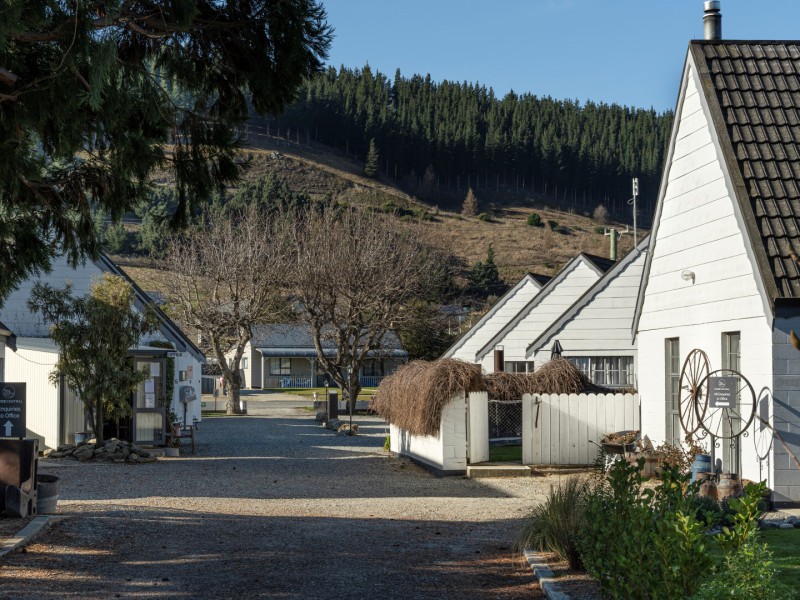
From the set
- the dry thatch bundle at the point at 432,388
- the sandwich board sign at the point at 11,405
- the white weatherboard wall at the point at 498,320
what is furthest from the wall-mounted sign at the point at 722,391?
the white weatherboard wall at the point at 498,320

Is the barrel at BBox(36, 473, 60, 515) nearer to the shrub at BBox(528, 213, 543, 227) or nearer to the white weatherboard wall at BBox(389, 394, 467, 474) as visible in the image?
the white weatherboard wall at BBox(389, 394, 467, 474)

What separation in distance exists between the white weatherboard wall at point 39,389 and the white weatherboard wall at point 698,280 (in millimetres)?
14170

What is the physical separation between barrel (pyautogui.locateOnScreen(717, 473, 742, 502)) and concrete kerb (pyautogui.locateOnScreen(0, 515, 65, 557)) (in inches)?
316

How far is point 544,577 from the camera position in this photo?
9086 millimetres

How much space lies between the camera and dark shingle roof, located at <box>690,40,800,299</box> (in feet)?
42.8

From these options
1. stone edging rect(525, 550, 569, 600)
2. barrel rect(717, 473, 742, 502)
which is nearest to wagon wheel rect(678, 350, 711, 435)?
barrel rect(717, 473, 742, 502)

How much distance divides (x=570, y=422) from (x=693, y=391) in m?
4.68

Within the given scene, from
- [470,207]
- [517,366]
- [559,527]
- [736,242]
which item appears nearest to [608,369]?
[517,366]

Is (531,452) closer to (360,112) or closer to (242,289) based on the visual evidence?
(242,289)

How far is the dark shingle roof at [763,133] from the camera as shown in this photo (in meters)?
13.0

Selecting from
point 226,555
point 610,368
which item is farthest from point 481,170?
point 226,555

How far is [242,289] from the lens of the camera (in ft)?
158

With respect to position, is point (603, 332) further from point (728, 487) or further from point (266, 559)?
point (266, 559)

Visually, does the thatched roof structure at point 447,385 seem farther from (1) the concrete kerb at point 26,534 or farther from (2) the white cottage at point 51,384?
(1) the concrete kerb at point 26,534
